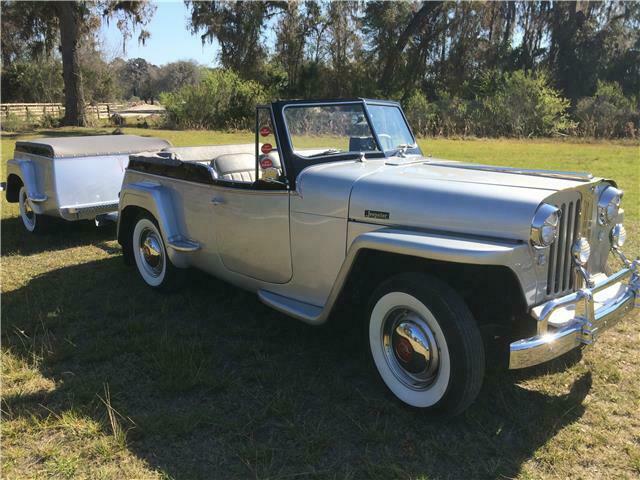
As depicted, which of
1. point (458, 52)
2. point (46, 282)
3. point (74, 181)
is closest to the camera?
point (46, 282)

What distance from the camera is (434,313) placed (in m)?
2.51

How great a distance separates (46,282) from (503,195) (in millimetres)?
4263

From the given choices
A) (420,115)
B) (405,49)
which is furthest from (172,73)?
(420,115)

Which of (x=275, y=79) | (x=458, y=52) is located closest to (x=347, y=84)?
(x=275, y=79)

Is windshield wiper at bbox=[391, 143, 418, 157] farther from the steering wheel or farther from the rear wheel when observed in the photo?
the rear wheel

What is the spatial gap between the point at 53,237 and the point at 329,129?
4.55 metres

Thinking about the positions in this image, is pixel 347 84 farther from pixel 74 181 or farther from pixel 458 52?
pixel 74 181

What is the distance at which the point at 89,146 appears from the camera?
20.9ft

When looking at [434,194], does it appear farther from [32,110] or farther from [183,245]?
[32,110]

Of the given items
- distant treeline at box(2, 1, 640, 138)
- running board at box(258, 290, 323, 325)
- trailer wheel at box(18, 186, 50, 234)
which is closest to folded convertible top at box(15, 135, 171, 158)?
trailer wheel at box(18, 186, 50, 234)

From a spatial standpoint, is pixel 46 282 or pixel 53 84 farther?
pixel 53 84

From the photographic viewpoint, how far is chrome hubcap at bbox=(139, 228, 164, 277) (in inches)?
183

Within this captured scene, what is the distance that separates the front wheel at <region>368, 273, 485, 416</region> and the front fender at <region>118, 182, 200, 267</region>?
1873 millimetres

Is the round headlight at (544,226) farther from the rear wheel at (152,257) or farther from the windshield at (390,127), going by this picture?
the rear wheel at (152,257)
